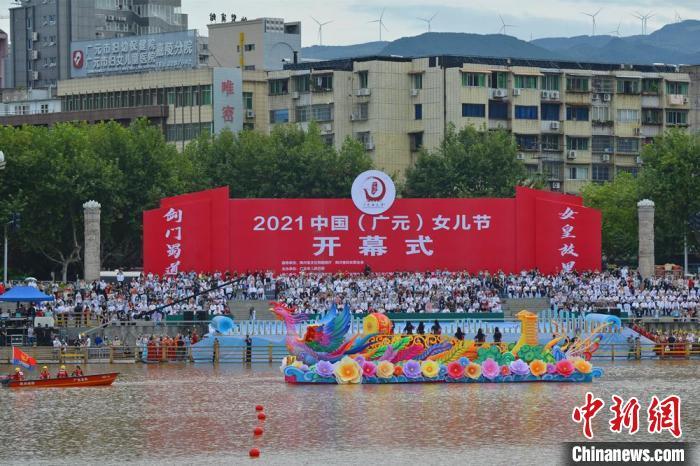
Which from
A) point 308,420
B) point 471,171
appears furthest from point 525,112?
point 308,420

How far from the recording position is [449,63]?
12738cm

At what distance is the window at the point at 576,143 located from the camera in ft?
442

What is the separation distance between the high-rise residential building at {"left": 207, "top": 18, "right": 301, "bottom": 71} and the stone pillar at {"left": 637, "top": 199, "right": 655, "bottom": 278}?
5899 cm

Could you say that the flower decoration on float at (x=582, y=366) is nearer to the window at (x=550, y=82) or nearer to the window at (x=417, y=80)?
the window at (x=417, y=80)

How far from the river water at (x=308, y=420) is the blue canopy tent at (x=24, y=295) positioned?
972 centimetres

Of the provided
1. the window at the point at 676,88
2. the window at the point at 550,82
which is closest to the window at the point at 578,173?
the window at the point at 550,82

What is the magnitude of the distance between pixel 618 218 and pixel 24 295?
54.3m

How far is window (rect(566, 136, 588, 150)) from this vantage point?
135 m

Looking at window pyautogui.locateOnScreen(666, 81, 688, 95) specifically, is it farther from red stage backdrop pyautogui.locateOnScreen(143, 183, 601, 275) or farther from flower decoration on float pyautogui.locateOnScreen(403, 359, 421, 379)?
flower decoration on float pyautogui.locateOnScreen(403, 359, 421, 379)

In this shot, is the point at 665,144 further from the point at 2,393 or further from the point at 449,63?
the point at 2,393

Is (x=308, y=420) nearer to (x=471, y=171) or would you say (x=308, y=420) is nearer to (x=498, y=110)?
(x=471, y=171)

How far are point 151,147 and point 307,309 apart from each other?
3150 cm

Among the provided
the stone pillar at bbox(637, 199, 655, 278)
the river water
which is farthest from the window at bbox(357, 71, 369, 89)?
the river water

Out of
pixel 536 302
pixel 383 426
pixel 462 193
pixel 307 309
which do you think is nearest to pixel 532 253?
pixel 536 302
